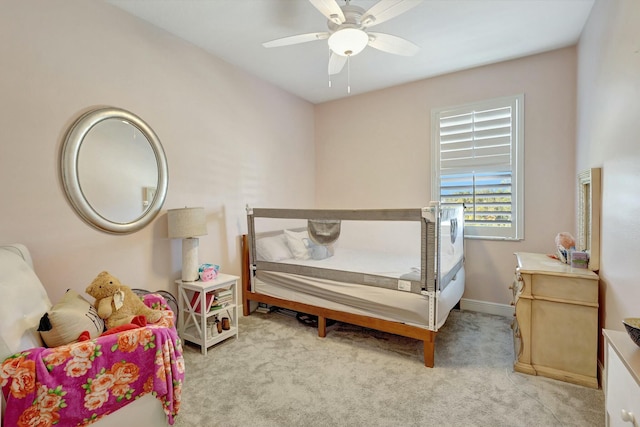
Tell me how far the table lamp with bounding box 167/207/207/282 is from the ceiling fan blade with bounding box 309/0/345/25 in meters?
1.63

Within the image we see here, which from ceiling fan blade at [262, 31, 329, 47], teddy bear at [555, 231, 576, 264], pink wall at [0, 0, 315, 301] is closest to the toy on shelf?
pink wall at [0, 0, 315, 301]

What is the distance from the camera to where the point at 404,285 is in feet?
7.07

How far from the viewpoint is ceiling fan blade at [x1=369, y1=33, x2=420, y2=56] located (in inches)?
73.5

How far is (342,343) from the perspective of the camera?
97.7 inches

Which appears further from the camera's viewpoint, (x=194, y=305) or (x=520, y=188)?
(x=520, y=188)

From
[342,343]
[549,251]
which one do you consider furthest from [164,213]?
[549,251]

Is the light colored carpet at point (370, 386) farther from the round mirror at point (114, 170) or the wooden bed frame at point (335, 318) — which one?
the round mirror at point (114, 170)

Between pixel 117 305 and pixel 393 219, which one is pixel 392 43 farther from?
pixel 117 305

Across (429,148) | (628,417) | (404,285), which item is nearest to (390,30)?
(429,148)

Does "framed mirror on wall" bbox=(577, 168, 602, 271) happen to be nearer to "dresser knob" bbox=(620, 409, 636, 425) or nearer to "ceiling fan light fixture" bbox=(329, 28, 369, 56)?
"dresser knob" bbox=(620, 409, 636, 425)

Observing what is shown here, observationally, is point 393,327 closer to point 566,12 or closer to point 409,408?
point 409,408

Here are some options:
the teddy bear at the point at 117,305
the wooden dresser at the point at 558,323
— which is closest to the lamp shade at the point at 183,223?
the teddy bear at the point at 117,305

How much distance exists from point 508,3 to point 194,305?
3234 millimetres

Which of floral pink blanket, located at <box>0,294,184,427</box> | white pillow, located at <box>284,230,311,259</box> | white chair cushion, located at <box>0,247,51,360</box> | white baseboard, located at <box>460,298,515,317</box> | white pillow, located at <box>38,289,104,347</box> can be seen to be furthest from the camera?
white baseboard, located at <box>460,298,515,317</box>
